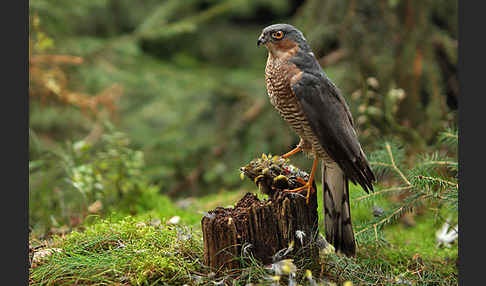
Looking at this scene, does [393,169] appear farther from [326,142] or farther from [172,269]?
[172,269]

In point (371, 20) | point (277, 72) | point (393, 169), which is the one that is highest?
point (371, 20)

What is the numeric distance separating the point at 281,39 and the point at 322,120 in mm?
627

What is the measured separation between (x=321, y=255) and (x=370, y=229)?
0.57 metres

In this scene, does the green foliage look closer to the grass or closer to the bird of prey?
the grass

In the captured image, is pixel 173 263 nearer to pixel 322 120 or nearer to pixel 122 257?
pixel 122 257

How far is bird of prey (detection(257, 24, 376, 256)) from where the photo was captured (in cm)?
267

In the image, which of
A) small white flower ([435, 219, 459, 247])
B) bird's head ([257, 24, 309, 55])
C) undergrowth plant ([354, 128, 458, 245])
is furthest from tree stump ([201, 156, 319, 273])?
small white flower ([435, 219, 459, 247])

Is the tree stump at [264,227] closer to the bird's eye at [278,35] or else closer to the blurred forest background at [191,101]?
the bird's eye at [278,35]

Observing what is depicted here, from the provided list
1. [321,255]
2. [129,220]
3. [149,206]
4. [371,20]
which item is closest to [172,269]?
[129,220]

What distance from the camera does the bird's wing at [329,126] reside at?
8.72 ft

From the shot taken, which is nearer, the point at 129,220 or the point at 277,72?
the point at 277,72

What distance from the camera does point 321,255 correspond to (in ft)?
9.36

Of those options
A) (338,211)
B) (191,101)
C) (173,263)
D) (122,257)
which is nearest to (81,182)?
(122,257)

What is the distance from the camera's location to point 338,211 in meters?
2.95
